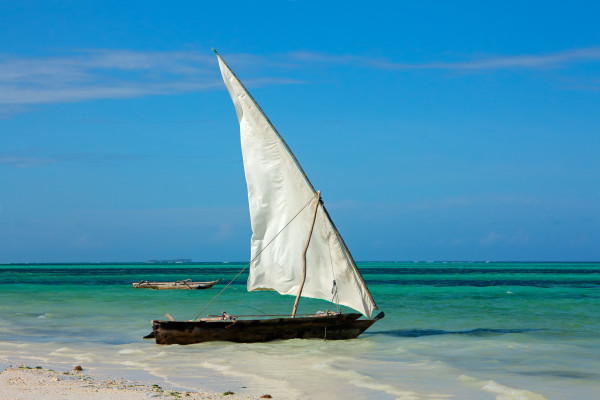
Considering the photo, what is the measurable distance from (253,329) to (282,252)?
251 cm

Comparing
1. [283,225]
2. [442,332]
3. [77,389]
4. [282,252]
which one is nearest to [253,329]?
[282,252]

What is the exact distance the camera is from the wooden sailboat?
20453mm

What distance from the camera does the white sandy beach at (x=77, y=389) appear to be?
12.0 metres

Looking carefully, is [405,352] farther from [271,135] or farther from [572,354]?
[271,135]

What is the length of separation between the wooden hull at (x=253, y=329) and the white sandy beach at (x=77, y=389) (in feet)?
17.2

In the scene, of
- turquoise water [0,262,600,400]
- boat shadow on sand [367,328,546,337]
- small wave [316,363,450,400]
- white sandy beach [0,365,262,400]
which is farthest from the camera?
boat shadow on sand [367,328,546,337]

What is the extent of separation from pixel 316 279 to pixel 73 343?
26.1 ft

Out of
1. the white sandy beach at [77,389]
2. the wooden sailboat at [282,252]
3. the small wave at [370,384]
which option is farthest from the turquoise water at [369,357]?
the white sandy beach at [77,389]

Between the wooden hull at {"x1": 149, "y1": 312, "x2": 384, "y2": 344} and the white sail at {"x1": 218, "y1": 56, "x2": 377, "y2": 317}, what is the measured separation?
776mm

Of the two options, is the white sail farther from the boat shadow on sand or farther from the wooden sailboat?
the boat shadow on sand

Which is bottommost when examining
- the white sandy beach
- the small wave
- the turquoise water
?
the turquoise water

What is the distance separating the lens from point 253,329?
2053cm

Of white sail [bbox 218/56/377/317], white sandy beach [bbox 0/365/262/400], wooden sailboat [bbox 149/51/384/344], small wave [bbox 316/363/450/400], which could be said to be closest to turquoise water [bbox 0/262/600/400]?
small wave [bbox 316/363/450/400]

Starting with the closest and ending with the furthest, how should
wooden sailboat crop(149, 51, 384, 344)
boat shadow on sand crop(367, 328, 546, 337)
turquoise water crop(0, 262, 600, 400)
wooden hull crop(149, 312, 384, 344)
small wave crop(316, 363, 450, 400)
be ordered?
small wave crop(316, 363, 450, 400), turquoise water crop(0, 262, 600, 400), wooden hull crop(149, 312, 384, 344), wooden sailboat crop(149, 51, 384, 344), boat shadow on sand crop(367, 328, 546, 337)
